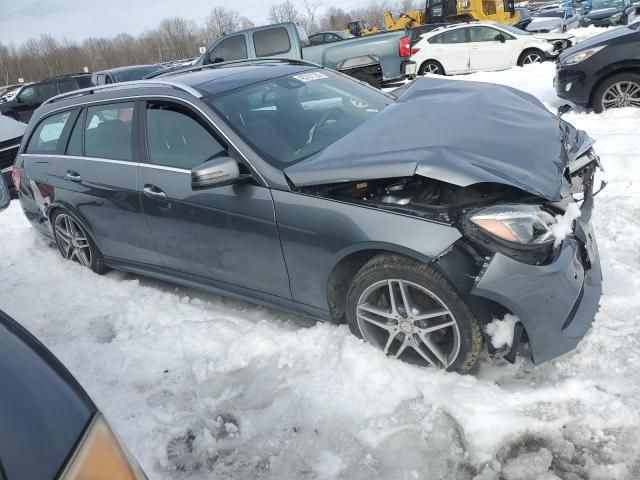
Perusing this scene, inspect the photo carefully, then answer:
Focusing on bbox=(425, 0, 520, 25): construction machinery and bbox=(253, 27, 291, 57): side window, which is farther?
bbox=(425, 0, 520, 25): construction machinery

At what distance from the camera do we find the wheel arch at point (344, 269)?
2.59 m

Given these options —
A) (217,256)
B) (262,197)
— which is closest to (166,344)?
(217,256)

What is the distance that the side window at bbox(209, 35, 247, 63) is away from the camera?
1148 centimetres

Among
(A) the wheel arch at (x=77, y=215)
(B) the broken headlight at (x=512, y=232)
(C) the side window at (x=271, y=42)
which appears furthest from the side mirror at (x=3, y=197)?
(C) the side window at (x=271, y=42)

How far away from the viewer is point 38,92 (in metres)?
17.0

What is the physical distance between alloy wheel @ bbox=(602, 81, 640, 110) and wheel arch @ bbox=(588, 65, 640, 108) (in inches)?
5.2

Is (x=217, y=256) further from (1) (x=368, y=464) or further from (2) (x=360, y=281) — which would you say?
(1) (x=368, y=464)

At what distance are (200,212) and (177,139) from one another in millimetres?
555

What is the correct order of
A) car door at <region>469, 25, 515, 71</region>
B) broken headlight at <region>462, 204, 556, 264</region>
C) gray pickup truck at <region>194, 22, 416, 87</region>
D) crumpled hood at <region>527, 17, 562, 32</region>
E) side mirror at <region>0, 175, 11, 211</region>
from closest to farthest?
broken headlight at <region>462, 204, 556, 264</region> < side mirror at <region>0, 175, 11, 211</region> < gray pickup truck at <region>194, 22, 416, 87</region> < car door at <region>469, 25, 515, 71</region> < crumpled hood at <region>527, 17, 562, 32</region>

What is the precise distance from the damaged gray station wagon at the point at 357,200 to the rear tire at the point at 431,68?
11.7m

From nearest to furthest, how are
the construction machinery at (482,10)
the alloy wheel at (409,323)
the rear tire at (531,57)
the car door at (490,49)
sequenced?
1. the alloy wheel at (409,323)
2. the rear tire at (531,57)
3. the car door at (490,49)
4. the construction machinery at (482,10)

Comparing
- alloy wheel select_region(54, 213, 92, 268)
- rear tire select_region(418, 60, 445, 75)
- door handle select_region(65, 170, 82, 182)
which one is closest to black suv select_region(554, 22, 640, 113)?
door handle select_region(65, 170, 82, 182)

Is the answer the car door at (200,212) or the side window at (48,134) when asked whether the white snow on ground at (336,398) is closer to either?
the car door at (200,212)

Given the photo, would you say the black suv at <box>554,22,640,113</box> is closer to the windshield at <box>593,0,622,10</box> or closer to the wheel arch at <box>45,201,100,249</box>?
the wheel arch at <box>45,201,100,249</box>
